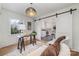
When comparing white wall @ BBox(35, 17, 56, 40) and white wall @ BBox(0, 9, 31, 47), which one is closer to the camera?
white wall @ BBox(0, 9, 31, 47)

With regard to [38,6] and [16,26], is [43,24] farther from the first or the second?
[16,26]

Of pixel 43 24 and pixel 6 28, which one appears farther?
pixel 43 24

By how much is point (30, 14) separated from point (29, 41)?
1.26 ft

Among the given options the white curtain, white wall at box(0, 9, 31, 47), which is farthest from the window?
the white curtain

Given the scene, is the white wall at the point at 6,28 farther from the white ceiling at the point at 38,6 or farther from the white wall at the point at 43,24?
the white wall at the point at 43,24

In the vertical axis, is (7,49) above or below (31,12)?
below

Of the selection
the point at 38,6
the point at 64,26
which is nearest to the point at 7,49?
the point at 38,6

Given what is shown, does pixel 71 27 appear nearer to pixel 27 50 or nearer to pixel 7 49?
pixel 27 50

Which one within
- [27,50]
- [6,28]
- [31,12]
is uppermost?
[31,12]

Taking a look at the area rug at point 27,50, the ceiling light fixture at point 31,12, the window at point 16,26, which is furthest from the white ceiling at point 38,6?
the area rug at point 27,50

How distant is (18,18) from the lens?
0.96 m

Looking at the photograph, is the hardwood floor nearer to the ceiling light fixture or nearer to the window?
the window

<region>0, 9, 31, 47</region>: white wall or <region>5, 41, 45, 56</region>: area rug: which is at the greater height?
<region>0, 9, 31, 47</region>: white wall

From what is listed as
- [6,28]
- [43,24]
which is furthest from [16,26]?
[43,24]
